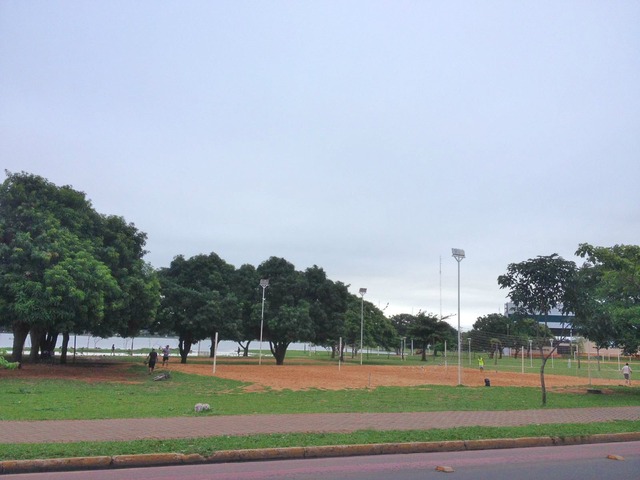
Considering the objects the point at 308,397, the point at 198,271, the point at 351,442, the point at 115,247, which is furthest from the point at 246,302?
the point at 351,442

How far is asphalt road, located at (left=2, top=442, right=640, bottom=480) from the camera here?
8.12 meters

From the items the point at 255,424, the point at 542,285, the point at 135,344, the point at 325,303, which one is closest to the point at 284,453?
the point at 255,424

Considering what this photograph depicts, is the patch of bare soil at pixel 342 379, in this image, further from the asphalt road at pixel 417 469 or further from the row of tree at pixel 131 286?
the asphalt road at pixel 417 469

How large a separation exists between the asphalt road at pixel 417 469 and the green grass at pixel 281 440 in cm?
55

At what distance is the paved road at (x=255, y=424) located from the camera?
35.1 feet

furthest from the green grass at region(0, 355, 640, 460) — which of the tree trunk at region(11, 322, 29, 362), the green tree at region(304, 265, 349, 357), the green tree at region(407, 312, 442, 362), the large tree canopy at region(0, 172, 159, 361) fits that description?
the green tree at region(407, 312, 442, 362)

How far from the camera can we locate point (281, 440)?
10.2m

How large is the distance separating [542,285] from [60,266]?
2135 cm

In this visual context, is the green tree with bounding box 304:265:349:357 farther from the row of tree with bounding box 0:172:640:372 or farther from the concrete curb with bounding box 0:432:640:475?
the concrete curb with bounding box 0:432:640:475

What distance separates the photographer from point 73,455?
862cm

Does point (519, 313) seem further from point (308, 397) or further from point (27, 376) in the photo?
point (27, 376)

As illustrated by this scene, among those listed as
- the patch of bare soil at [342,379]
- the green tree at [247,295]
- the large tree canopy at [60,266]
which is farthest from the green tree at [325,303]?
the large tree canopy at [60,266]

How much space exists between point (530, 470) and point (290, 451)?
156 inches

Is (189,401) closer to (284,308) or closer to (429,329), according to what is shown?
(284,308)
